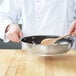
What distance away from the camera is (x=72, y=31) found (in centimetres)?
117

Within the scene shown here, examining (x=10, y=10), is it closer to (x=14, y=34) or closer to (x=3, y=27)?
(x=3, y=27)

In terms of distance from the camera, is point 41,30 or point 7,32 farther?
point 41,30

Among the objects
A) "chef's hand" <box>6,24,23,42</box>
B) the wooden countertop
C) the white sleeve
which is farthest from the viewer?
the white sleeve

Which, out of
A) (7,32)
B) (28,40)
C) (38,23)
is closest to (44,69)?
(28,40)

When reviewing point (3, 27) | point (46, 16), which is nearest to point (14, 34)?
point (3, 27)

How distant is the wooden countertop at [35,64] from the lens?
91 cm

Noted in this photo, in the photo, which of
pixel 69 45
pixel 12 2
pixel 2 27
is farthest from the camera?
pixel 12 2

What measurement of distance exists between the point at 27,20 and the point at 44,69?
20.0 inches

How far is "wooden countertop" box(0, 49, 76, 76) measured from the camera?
0.91 m

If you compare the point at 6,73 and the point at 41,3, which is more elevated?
the point at 41,3

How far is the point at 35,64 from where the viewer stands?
1.00 metres

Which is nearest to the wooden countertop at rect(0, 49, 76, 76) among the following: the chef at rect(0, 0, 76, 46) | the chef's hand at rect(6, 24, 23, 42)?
the chef's hand at rect(6, 24, 23, 42)

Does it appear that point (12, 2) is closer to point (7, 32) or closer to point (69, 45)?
point (7, 32)

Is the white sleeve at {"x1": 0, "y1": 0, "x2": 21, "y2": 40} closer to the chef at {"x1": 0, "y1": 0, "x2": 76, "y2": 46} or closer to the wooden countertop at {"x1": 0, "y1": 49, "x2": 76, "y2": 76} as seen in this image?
the chef at {"x1": 0, "y1": 0, "x2": 76, "y2": 46}
